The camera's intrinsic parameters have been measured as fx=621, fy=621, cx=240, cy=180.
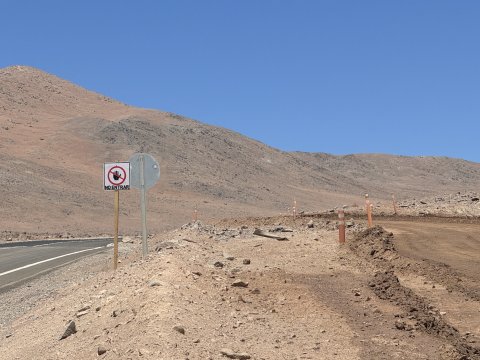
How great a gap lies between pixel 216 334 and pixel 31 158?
76.2m

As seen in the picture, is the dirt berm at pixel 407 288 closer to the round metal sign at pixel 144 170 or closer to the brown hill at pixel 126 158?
the round metal sign at pixel 144 170

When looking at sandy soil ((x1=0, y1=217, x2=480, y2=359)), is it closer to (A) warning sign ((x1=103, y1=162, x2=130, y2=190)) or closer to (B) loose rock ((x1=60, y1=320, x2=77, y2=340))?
(B) loose rock ((x1=60, y1=320, x2=77, y2=340))

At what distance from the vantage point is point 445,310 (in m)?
8.49

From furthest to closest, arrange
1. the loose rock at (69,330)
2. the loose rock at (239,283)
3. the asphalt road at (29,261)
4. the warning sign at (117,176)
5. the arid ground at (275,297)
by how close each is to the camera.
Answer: the asphalt road at (29,261)
the warning sign at (117,176)
the loose rock at (239,283)
the loose rock at (69,330)
the arid ground at (275,297)

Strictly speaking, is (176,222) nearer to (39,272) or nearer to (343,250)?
(39,272)

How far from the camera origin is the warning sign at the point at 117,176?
12.2 m

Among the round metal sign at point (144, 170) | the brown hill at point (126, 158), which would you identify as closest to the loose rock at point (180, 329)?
the round metal sign at point (144, 170)

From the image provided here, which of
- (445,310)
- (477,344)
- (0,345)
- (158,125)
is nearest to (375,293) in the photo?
(445,310)

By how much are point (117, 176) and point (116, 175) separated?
28 millimetres

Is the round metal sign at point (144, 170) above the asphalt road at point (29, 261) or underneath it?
above

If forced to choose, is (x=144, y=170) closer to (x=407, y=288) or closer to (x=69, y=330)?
(x=69, y=330)

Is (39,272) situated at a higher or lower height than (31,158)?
lower

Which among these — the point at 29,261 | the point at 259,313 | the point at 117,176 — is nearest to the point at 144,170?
the point at 117,176

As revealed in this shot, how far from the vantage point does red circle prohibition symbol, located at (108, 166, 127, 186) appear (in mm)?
12281
